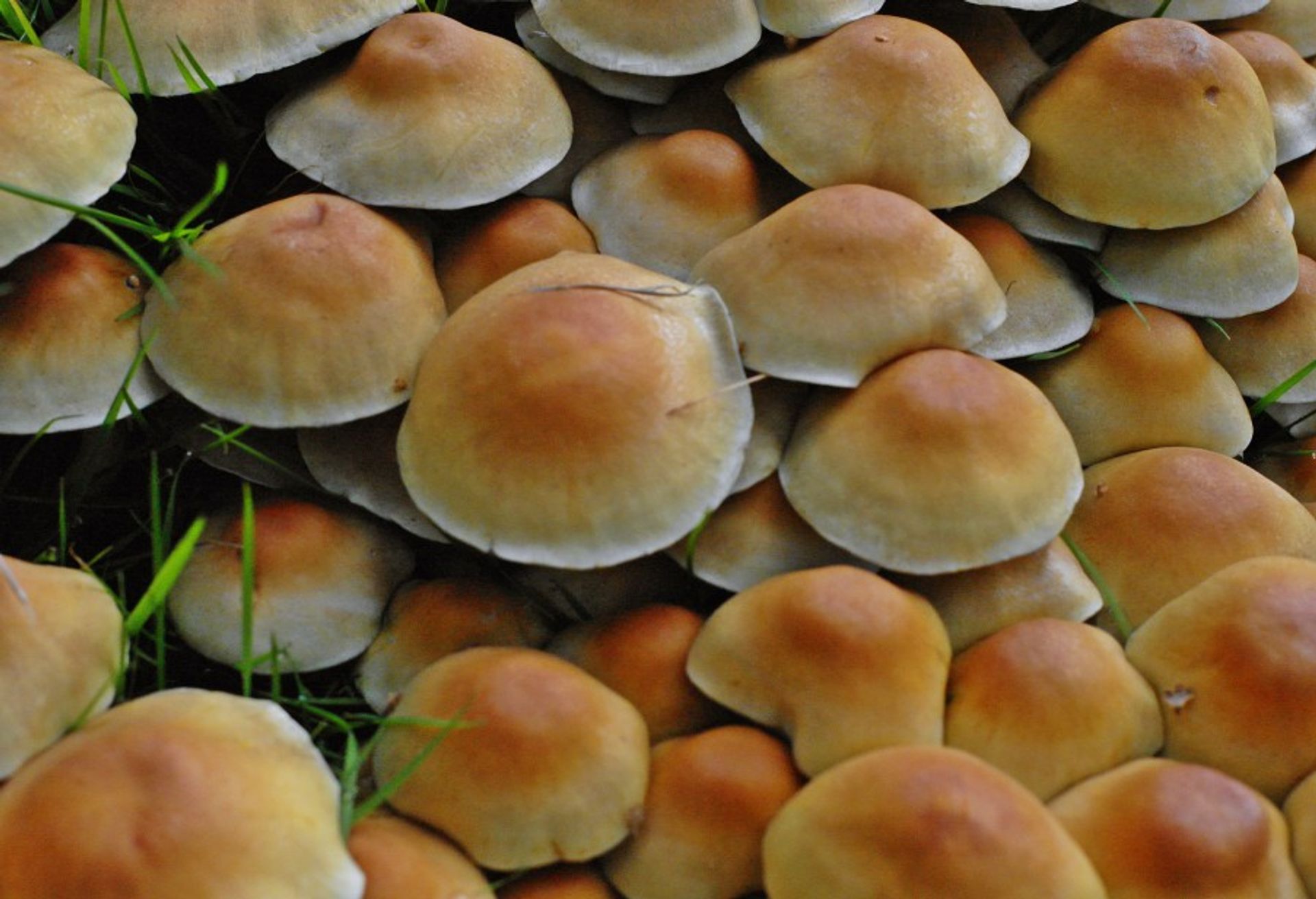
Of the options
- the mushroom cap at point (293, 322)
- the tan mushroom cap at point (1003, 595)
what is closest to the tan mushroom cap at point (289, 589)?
the mushroom cap at point (293, 322)

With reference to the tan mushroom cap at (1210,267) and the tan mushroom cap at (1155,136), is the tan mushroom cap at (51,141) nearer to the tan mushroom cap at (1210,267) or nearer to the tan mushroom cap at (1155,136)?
the tan mushroom cap at (1155,136)

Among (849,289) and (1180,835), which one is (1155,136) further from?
(1180,835)

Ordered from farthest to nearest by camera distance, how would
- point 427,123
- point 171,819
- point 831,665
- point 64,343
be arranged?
1. point 427,123
2. point 64,343
3. point 831,665
4. point 171,819

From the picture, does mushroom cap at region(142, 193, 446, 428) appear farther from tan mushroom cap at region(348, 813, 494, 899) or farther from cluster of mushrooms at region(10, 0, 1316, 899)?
tan mushroom cap at region(348, 813, 494, 899)

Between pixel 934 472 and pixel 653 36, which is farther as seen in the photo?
pixel 653 36

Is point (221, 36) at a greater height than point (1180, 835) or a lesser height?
greater

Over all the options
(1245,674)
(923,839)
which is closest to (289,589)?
(923,839)

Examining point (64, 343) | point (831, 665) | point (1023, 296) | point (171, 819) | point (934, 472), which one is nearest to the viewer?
point (171, 819)

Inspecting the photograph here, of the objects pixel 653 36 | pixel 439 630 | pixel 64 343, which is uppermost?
pixel 653 36
